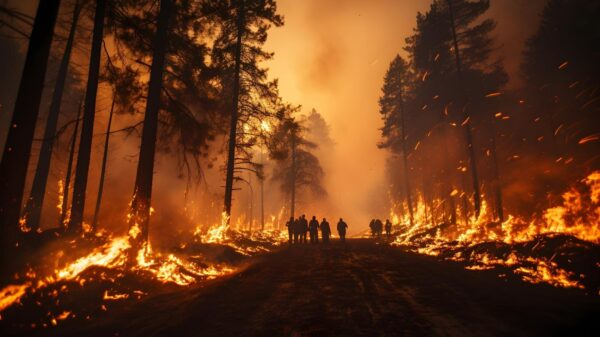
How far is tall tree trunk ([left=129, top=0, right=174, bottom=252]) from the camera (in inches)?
372

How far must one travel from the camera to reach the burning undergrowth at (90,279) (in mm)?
5418

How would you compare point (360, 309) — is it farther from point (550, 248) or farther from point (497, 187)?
point (497, 187)

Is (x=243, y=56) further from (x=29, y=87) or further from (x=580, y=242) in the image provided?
(x=580, y=242)

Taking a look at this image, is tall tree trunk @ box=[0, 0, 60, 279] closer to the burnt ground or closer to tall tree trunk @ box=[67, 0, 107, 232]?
the burnt ground

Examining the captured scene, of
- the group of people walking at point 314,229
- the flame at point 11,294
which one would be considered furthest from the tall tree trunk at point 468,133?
the flame at point 11,294

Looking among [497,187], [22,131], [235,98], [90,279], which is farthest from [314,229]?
[22,131]

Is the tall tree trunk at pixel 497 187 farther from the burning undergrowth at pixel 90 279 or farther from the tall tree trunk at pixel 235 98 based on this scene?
the burning undergrowth at pixel 90 279

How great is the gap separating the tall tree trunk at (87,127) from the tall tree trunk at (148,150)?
1.91m

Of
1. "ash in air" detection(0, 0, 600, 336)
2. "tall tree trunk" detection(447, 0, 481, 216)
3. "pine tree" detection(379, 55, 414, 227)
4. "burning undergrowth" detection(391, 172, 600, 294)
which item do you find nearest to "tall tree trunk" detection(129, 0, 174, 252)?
"ash in air" detection(0, 0, 600, 336)

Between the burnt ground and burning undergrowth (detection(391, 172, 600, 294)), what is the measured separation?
1033 millimetres

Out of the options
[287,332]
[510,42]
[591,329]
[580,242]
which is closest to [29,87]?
[287,332]

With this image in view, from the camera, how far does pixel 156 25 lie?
424 inches

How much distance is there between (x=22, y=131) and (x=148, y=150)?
380cm

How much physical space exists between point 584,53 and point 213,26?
3056 cm
